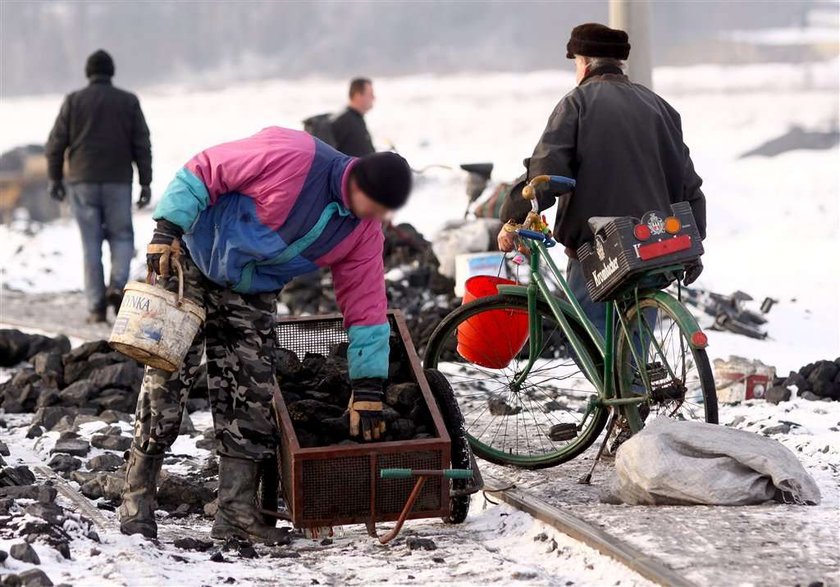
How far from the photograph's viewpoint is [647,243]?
6.77 metres

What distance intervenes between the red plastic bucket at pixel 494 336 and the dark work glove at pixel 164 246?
2086 mm

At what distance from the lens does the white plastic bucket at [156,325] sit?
6.04 metres

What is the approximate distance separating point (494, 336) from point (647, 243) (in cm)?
124

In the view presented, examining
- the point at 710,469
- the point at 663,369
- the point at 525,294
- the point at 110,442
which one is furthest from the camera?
the point at 110,442

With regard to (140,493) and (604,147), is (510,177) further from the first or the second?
(140,493)

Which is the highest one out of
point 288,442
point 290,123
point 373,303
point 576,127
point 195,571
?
point 290,123

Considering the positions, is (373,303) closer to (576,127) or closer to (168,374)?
(168,374)

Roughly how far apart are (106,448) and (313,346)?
1.72 metres

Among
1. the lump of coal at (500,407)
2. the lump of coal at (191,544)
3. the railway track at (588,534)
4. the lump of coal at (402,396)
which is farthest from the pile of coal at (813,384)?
the lump of coal at (191,544)

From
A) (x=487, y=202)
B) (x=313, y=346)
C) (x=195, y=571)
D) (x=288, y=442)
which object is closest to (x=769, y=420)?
(x=313, y=346)

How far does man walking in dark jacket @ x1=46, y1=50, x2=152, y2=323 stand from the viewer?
45.2 ft

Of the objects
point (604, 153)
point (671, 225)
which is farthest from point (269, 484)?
point (604, 153)

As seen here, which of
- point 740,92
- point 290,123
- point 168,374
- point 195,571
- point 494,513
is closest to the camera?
point 195,571

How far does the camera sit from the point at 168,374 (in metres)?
6.37
